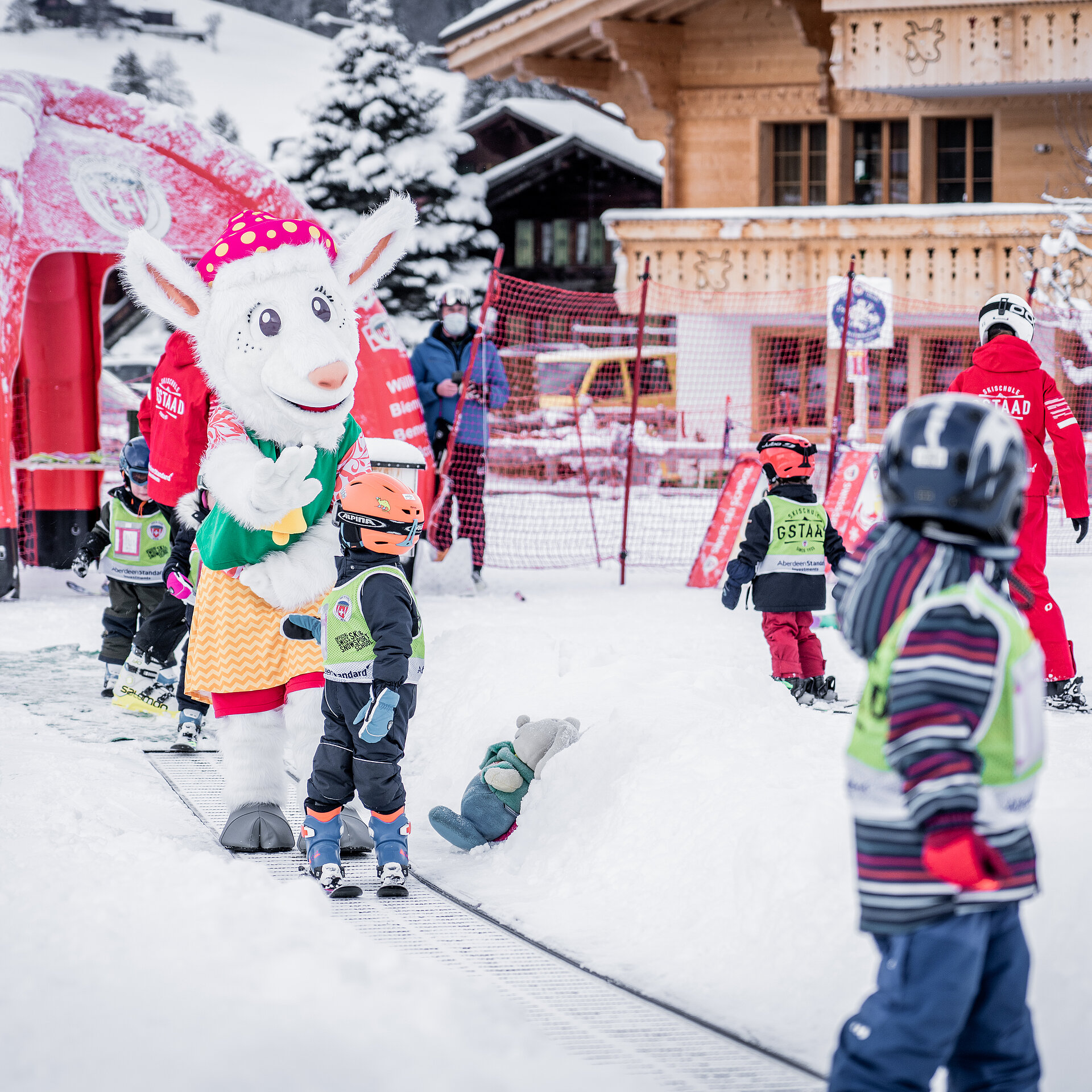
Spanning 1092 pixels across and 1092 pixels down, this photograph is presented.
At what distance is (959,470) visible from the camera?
2.29 m

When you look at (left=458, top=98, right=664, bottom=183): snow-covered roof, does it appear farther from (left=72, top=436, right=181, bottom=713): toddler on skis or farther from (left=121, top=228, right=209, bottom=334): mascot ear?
(left=121, top=228, right=209, bottom=334): mascot ear

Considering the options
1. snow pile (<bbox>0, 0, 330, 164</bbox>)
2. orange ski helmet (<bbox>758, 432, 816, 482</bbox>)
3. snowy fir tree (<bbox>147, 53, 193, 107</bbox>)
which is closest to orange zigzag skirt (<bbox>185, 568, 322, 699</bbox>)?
orange ski helmet (<bbox>758, 432, 816, 482</bbox>)

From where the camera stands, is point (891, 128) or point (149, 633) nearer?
point (149, 633)

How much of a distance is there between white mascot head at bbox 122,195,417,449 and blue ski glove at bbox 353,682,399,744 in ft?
3.82

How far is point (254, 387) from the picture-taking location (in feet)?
15.4

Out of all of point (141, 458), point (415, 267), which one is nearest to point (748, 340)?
point (415, 267)

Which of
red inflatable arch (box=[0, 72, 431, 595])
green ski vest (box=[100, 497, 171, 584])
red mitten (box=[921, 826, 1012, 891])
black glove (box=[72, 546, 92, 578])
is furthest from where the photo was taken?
red inflatable arch (box=[0, 72, 431, 595])

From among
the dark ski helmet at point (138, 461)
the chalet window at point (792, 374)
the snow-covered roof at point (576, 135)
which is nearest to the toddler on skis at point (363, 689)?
the dark ski helmet at point (138, 461)

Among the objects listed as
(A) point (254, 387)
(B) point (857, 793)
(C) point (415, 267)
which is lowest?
(B) point (857, 793)

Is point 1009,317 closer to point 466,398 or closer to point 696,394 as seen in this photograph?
point 466,398

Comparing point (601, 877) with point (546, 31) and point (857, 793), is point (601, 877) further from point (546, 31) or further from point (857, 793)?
point (546, 31)

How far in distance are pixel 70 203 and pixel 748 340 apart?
1176 cm

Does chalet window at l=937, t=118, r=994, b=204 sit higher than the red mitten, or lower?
higher

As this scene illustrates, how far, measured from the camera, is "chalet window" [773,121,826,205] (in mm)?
19500
